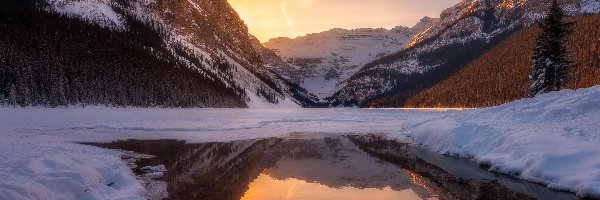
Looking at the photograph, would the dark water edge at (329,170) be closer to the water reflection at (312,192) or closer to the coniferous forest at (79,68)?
Result: the water reflection at (312,192)

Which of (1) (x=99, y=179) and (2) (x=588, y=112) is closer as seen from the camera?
(1) (x=99, y=179)

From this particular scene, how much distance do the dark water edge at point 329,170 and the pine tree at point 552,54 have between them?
102ft

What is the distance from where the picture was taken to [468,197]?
14.1 metres

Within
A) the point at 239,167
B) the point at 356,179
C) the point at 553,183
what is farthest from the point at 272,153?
the point at 553,183

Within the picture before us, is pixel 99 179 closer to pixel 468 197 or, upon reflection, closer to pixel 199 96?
pixel 468 197

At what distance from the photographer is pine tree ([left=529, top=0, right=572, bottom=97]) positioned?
4964 cm

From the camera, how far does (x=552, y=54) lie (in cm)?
5097

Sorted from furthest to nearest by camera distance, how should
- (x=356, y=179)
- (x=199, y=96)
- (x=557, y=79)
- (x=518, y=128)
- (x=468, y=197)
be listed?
1. (x=199, y=96)
2. (x=557, y=79)
3. (x=518, y=128)
4. (x=356, y=179)
5. (x=468, y=197)

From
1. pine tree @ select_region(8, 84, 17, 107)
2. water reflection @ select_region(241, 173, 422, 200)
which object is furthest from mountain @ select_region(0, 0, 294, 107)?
water reflection @ select_region(241, 173, 422, 200)

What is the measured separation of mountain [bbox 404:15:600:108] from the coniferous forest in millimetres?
94252

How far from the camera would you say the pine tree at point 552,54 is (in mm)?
49638

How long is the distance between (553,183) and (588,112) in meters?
8.34

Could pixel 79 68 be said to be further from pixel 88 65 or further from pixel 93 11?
pixel 93 11

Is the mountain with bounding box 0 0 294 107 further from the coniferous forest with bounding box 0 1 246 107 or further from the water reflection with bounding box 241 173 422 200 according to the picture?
the water reflection with bounding box 241 173 422 200
